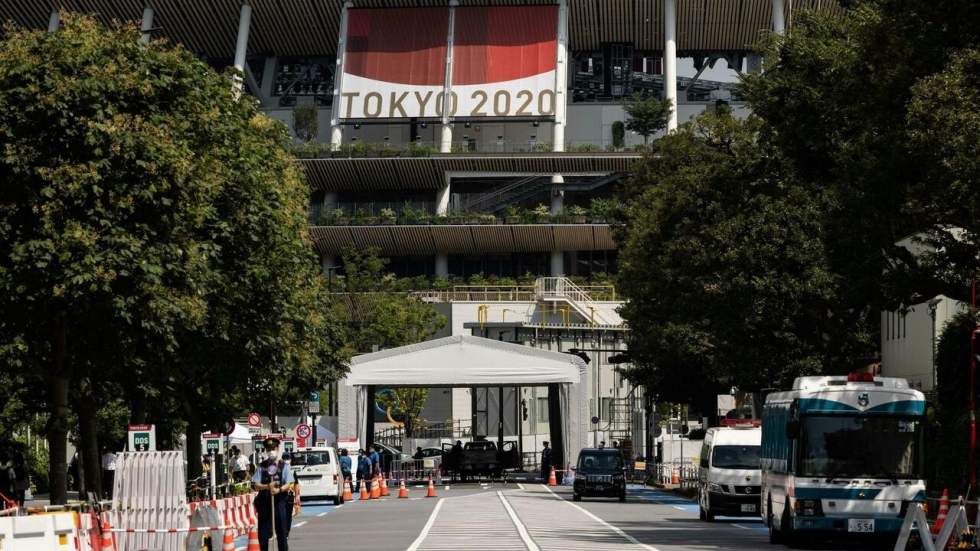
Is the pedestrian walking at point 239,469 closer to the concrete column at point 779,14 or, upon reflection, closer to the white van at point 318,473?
the white van at point 318,473

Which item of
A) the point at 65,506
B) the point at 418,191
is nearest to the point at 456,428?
the point at 418,191

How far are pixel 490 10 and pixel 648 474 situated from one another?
5672cm

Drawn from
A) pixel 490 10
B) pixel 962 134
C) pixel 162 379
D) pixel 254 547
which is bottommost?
pixel 254 547

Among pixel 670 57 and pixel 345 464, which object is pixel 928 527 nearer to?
pixel 345 464

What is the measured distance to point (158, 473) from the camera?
25.9 meters

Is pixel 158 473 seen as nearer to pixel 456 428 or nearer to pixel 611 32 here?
pixel 456 428

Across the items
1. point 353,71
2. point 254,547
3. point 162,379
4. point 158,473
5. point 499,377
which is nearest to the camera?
point 254,547

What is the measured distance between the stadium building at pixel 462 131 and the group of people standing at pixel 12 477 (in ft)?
223

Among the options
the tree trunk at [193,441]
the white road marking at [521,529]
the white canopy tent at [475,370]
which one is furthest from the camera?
the white canopy tent at [475,370]

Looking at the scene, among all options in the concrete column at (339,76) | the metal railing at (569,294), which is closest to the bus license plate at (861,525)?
the metal railing at (569,294)

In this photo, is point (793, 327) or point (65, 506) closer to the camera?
point (65, 506)

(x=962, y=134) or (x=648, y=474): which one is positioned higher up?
(x=962, y=134)

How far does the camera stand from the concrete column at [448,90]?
118m

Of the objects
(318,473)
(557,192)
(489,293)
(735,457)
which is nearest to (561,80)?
(557,192)
